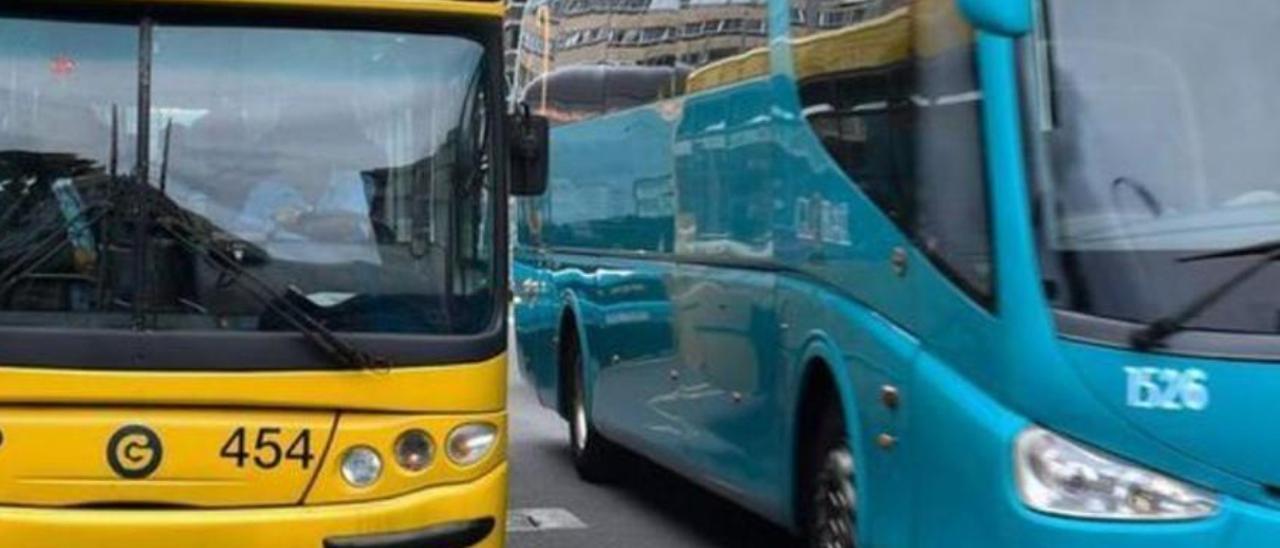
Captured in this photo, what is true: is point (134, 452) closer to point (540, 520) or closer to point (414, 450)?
point (414, 450)

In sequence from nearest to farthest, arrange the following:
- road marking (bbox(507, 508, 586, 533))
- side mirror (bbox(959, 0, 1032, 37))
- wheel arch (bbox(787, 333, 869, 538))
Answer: side mirror (bbox(959, 0, 1032, 37)) → wheel arch (bbox(787, 333, 869, 538)) → road marking (bbox(507, 508, 586, 533))

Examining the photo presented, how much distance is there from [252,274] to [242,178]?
32cm

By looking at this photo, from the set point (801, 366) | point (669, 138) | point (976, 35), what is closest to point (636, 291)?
point (669, 138)

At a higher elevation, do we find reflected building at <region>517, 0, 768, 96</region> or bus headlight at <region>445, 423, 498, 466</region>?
reflected building at <region>517, 0, 768, 96</region>

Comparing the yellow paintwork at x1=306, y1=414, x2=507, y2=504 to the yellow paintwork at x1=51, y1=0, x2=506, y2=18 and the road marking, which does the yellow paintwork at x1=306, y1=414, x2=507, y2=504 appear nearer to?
the yellow paintwork at x1=51, y1=0, x2=506, y2=18

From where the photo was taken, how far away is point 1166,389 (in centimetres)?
471

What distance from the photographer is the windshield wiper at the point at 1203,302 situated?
4.72 meters

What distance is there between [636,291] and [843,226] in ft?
11.3

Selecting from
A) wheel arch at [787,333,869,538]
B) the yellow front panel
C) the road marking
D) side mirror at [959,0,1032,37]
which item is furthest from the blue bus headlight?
the road marking

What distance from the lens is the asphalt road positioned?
31.6ft

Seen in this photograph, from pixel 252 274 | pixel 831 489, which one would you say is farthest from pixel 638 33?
pixel 252 274

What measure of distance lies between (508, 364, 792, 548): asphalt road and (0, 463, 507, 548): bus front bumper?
3420 millimetres

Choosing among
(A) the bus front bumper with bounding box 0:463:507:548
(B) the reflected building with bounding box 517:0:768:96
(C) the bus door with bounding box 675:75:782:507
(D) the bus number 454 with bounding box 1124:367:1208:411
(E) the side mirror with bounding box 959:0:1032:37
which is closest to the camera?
(D) the bus number 454 with bounding box 1124:367:1208:411

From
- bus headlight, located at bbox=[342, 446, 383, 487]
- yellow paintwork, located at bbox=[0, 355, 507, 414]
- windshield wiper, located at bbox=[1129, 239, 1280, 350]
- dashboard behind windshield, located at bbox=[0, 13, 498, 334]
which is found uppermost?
dashboard behind windshield, located at bbox=[0, 13, 498, 334]
